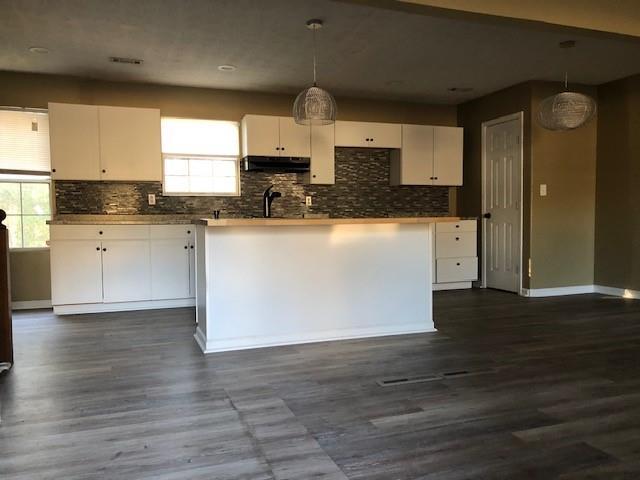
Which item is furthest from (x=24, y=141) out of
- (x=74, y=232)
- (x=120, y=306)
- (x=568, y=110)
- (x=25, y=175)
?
(x=568, y=110)

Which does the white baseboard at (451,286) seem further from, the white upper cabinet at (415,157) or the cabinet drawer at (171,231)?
the cabinet drawer at (171,231)

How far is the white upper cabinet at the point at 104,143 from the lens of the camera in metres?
4.95

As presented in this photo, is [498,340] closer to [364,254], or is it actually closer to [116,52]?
[364,254]

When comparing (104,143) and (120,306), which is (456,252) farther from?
(104,143)

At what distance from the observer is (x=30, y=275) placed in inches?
204

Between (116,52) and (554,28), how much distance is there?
3586mm

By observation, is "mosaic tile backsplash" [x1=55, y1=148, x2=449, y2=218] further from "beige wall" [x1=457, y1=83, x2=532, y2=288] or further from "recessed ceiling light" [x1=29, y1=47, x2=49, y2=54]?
"recessed ceiling light" [x1=29, y1=47, x2=49, y2=54]

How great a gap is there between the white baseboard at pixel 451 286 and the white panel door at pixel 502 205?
0.27 m

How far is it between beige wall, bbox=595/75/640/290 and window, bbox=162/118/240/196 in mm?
4253

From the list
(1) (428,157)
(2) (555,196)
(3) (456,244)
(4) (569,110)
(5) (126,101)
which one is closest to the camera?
(4) (569,110)

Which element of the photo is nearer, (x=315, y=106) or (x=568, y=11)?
(x=568, y=11)

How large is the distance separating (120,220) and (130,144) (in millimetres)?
798

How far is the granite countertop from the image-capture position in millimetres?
4801

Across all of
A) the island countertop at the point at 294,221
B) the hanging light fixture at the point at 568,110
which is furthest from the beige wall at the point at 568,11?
the island countertop at the point at 294,221
